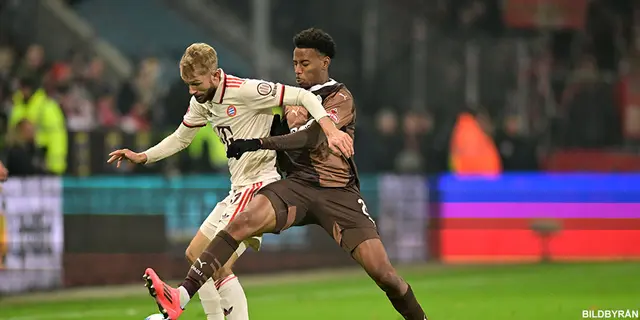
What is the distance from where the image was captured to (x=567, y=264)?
17.2 meters

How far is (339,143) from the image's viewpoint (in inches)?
307

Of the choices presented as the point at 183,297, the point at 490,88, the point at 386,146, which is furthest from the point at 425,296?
the point at 490,88

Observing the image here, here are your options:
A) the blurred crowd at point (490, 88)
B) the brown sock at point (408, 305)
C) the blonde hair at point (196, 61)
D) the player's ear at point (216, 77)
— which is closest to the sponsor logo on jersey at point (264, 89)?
the player's ear at point (216, 77)

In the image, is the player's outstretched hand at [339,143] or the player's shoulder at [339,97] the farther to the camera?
the player's shoulder at [339,97]

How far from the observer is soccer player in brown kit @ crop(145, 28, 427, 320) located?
318 inches

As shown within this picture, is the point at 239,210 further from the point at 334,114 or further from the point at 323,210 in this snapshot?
the point at 334,114

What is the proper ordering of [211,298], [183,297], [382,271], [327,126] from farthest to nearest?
1. [211,298]
2. [382,271]
3. [327,126]
4. [183,297]

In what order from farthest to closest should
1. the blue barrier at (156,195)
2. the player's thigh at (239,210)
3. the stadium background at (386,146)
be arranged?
the blue barrier at (156,195)
the stadium background at (386,146)
the player's thigh at (239,210)

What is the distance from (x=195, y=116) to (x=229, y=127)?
313mm

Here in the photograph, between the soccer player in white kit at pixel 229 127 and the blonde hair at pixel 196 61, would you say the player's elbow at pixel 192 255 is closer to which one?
the soccer player in white kit at pixel 229 127

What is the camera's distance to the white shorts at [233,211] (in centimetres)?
846

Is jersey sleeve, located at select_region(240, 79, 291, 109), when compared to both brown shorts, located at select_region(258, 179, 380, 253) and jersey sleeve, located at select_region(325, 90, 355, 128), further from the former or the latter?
brown shorts, located at select_region(258, 179, 380, 253)

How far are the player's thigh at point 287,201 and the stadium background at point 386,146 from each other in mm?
4082

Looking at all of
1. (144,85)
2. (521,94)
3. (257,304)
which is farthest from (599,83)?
(257,304)
